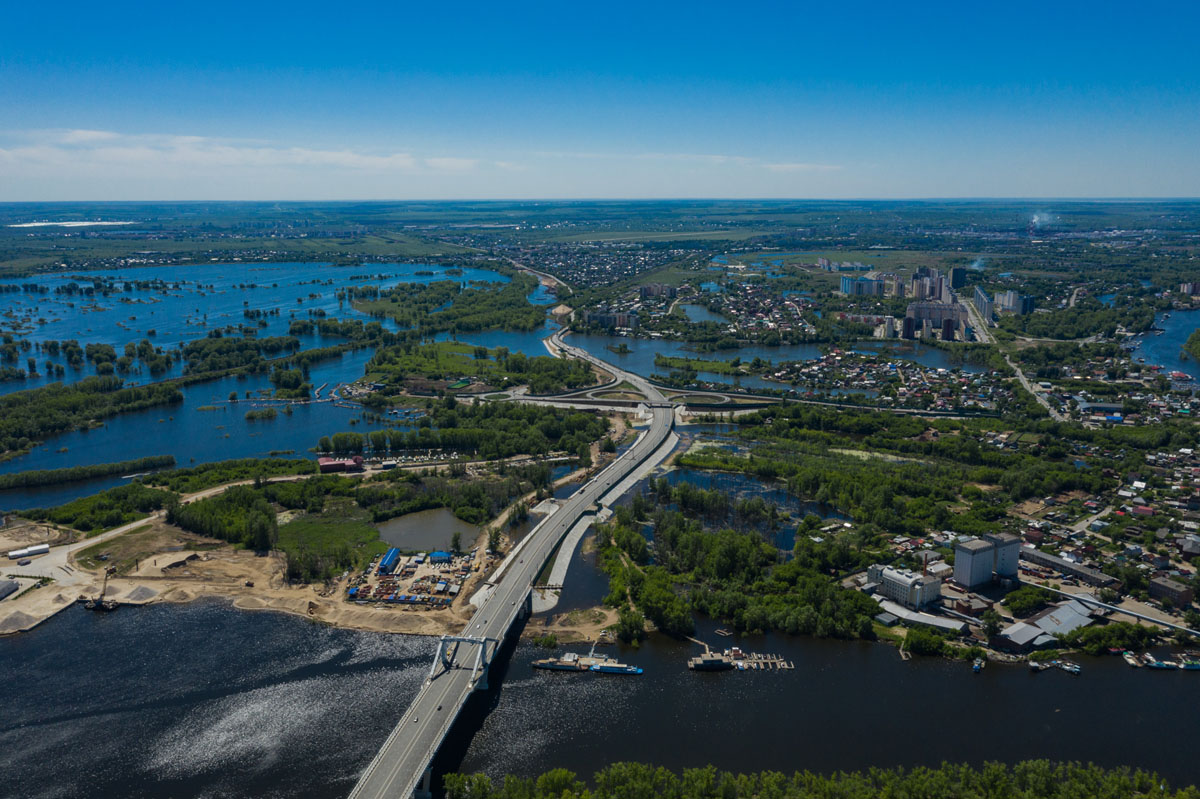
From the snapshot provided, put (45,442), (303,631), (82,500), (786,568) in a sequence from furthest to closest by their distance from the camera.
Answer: (45,442) < (82,500) < (786,568) < (303,631)

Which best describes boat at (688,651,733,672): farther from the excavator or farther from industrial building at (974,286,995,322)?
industrial building at (974,286,995,322)

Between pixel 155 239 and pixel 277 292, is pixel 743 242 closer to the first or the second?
pixel 277 292

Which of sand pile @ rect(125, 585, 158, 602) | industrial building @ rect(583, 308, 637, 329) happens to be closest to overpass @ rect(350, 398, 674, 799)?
sand pile @ rect(125, 585, 158, 602)

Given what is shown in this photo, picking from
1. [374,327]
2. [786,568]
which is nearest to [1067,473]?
[786,568]

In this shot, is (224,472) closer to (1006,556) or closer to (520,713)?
(520,713)

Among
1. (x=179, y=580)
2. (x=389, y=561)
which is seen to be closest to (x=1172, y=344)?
(x=389, y=561)

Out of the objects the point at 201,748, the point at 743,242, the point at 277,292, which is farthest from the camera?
the point at 743,242

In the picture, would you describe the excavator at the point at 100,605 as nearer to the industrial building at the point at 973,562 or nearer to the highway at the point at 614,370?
the industrial building at the point at 973,562
